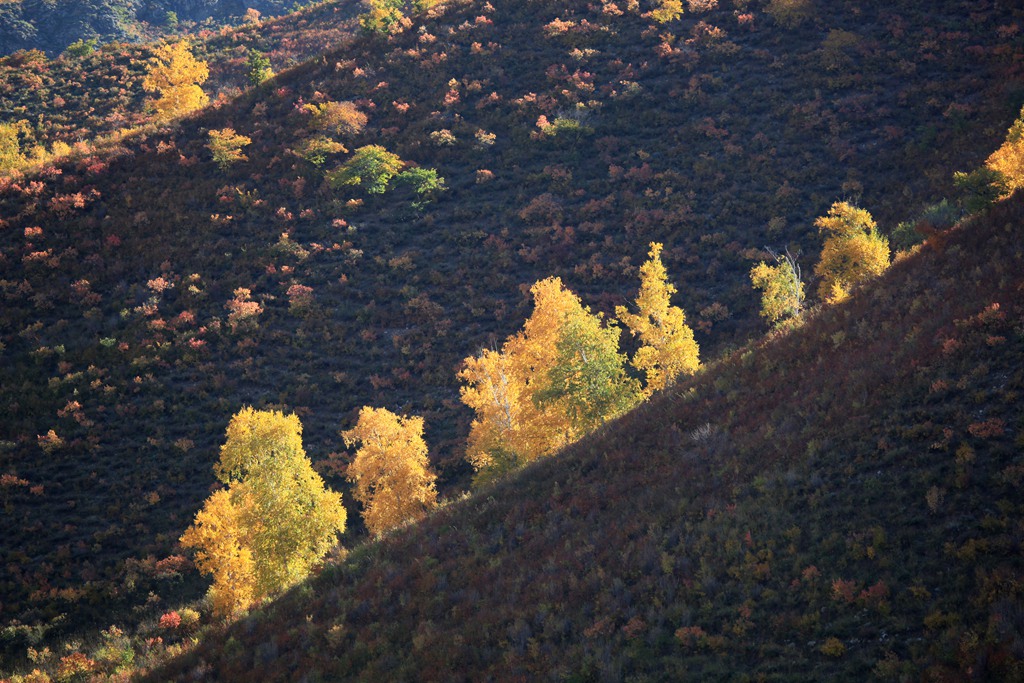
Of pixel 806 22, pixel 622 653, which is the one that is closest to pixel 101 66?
pixel 806 22

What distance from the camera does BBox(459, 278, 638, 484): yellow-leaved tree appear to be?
2841cm

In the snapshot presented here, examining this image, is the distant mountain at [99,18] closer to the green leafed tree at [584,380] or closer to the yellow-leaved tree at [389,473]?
the yellow-leaved tree at [389,473]

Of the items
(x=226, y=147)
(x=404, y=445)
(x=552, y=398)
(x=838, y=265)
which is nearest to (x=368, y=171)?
(x=226, y=147)

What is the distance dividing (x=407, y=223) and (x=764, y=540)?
149 ft

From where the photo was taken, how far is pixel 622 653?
39.1ft

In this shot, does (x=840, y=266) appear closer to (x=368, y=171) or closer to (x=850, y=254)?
(x=850, y=254)

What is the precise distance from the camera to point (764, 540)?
43.8 ft

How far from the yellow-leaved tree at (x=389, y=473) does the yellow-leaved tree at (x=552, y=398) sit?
8.43ft

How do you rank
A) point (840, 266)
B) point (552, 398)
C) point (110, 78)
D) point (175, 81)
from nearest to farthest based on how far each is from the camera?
point (552, 398) < point (840, 266) < point (175, 81) < point (110, 78)

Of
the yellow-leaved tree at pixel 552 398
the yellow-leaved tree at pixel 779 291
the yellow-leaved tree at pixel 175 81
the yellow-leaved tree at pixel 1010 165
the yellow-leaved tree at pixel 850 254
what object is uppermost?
the yellow-leaved tree at pixel 1010 165

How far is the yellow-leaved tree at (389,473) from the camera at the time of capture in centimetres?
2725

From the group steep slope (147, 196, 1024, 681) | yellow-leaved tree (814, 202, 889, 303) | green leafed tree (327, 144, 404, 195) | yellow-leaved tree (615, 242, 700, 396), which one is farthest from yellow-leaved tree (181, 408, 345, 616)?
green leafed tree (327, 144, 404, 195)

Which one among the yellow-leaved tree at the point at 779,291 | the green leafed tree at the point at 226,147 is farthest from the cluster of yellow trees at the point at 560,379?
the green leafed tree at the point at 226,147

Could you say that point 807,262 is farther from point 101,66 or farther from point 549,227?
point 101,66
